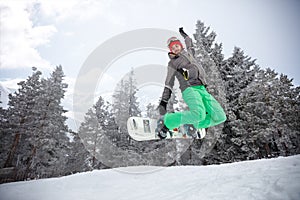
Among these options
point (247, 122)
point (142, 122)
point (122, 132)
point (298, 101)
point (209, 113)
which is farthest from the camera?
point (122, 132)

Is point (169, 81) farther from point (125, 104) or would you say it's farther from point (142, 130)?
point (125, 104)

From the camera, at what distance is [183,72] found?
428 cm

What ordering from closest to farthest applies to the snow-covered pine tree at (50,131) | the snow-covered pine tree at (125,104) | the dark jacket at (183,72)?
1. the dark jacket at (183,72)
2. the snow-covered pine tree at (50,131)
3. the snow-covered pine tree at (125,104)

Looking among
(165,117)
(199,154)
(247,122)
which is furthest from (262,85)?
(165,117)

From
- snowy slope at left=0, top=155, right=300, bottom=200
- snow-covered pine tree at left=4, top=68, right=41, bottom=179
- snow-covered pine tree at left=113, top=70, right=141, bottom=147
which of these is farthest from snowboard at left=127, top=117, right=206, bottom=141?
snow-covered pine tree at left=4, top=68, right=41, bottom=179

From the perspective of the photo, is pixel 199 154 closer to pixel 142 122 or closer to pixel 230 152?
pixel 230 152

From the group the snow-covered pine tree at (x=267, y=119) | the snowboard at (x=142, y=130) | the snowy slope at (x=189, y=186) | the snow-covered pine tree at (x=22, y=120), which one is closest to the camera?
the snowy slope at (x=189, y=186)

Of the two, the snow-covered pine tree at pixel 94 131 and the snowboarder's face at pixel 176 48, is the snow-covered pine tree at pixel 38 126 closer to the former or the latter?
the snow-covered pine tree at pixel 94 131

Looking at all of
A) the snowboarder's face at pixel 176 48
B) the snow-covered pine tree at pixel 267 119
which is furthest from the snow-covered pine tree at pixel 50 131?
the snow-covered pine tree at pixel 267 119

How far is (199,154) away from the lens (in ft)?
47.5

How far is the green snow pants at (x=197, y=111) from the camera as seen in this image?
160 inches

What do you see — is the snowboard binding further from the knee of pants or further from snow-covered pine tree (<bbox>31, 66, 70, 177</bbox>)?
snow-covered pine tree (<bbox>31, 66, 70, 177</bbox>)

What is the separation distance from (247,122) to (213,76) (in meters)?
4.54

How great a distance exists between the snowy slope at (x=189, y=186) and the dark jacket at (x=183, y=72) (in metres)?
2.21
